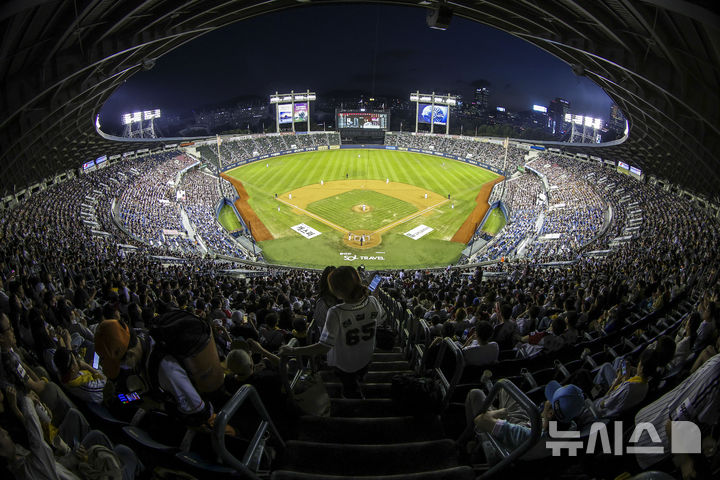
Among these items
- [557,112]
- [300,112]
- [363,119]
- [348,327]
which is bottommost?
[348,327]

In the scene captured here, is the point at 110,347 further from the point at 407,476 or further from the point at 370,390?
the point at 370,390

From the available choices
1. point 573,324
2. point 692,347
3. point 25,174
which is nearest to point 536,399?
point 573,324

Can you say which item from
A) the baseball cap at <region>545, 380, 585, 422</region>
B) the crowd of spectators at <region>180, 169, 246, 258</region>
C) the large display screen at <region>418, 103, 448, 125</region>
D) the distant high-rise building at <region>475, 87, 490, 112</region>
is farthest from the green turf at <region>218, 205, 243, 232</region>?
the distant high-rise building at <region>475, 87, 490, 112</region>

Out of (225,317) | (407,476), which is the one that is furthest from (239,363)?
(225,317)

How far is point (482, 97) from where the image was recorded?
172500 mm

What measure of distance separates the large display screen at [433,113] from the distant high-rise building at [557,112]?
246 ft

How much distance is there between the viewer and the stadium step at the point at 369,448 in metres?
3.63

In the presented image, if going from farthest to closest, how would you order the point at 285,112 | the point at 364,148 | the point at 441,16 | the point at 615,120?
the point at 615,120 → the point at 285,112 → the point at 364,148 → the point at 441,16

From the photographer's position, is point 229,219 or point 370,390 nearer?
point 370,390

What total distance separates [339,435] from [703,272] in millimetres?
13239

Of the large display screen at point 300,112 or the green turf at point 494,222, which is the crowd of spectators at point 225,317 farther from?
the large display screen at point 300,112

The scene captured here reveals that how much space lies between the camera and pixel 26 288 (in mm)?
10258

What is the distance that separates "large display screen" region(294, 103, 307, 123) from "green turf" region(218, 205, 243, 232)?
43.0m

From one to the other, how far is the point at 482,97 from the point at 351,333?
189 m
